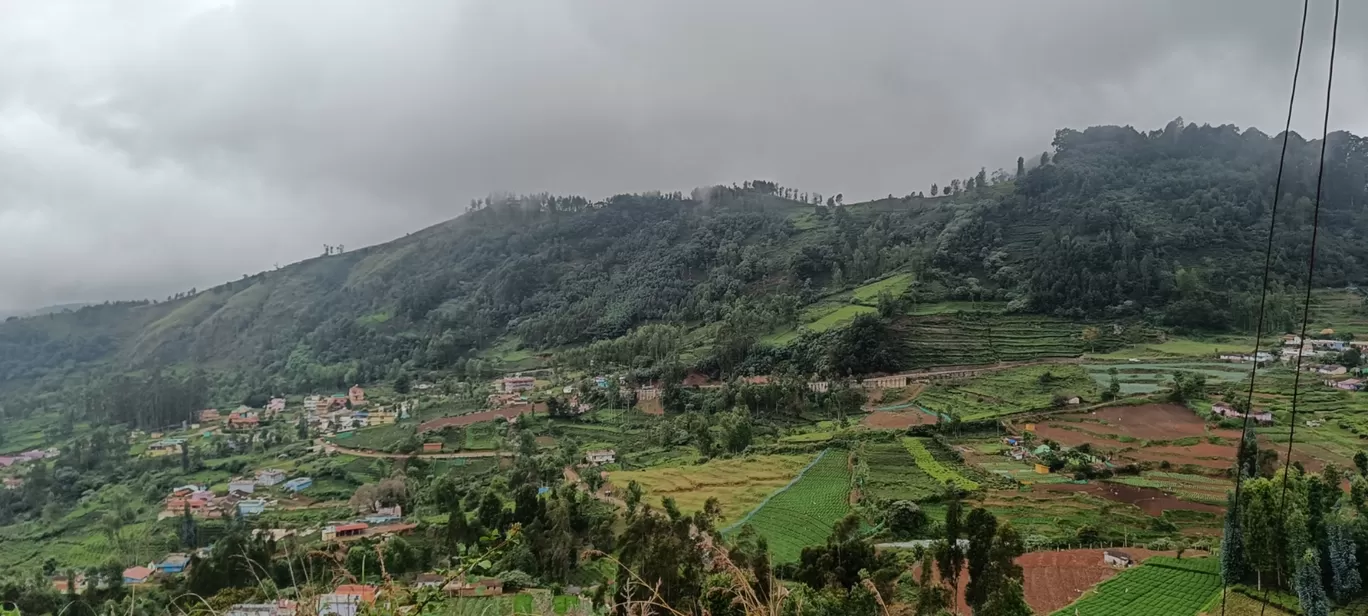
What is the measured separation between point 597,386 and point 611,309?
2590cm

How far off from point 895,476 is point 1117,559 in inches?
328

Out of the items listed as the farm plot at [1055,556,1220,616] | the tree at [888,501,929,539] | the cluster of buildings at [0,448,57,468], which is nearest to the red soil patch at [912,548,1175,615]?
the farm plot at [1055,556,1220,616]

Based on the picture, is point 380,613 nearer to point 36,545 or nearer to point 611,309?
point 36,545

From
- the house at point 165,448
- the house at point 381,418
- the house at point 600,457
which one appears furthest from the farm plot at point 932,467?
the house at point 165,448

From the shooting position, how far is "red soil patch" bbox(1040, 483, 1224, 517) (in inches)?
767

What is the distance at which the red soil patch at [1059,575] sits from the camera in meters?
14.8

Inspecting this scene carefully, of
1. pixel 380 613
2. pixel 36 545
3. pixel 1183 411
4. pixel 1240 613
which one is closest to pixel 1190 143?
pixel 1183 411

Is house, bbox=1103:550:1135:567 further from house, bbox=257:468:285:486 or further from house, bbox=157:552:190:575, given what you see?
house, bbox=257:468:285:486

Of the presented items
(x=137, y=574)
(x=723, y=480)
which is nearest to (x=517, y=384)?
(x=723, y=480)

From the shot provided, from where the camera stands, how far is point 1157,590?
14.9m

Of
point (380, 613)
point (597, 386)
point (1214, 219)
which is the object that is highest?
point (1214, 219)

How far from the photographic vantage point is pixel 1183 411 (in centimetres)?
2786

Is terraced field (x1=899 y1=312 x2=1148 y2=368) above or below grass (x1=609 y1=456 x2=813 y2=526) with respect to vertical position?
above

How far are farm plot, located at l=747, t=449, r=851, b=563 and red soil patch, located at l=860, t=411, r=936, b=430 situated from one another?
5.09 metres
